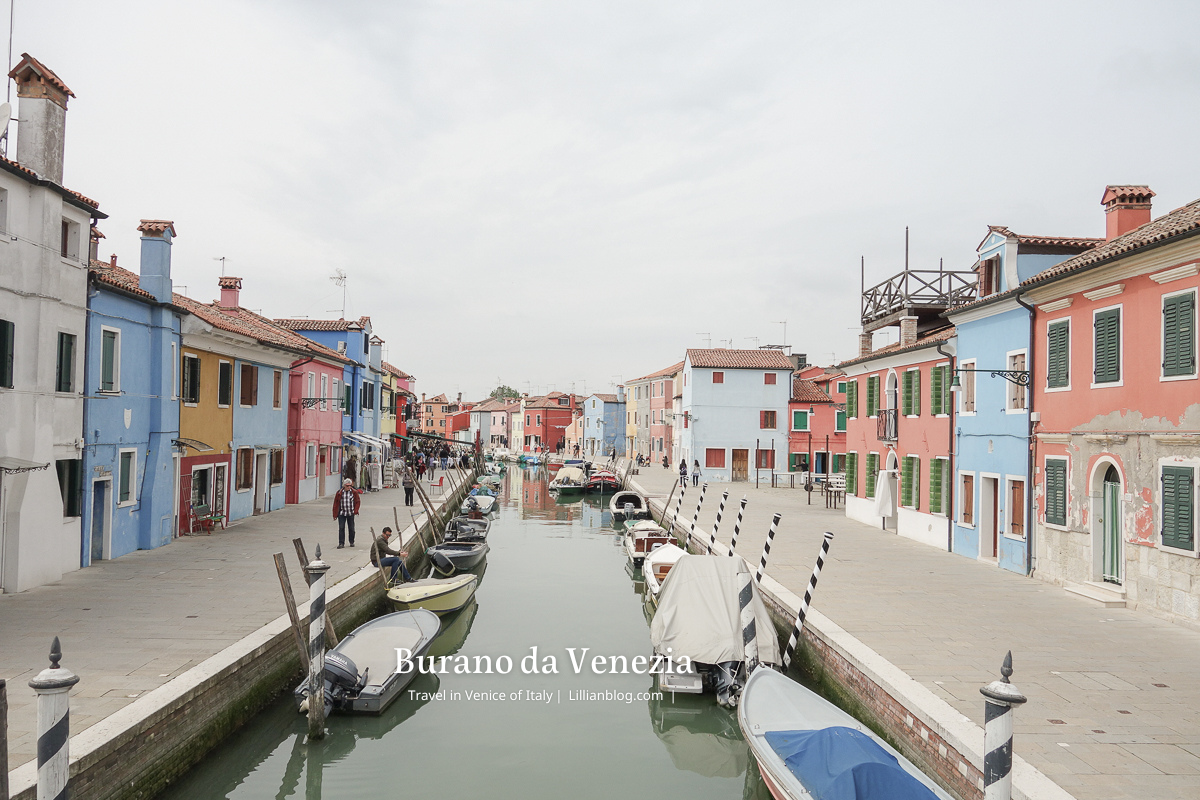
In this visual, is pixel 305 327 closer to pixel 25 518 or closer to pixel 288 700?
pixel 25 518

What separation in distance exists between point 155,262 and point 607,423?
69.5 metres

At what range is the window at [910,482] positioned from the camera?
22750 millimetres

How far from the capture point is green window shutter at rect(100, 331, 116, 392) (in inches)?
623

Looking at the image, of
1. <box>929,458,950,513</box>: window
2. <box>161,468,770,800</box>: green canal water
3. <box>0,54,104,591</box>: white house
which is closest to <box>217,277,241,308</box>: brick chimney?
<box>0,54,104,591</box>: white house

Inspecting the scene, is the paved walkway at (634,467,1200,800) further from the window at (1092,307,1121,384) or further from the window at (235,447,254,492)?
the window at (235,447,254,492)

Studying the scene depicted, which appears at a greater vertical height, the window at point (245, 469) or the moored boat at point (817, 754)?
the window at point (245, 469)

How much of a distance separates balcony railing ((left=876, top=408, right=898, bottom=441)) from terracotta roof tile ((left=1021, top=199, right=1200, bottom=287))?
28.9 ft

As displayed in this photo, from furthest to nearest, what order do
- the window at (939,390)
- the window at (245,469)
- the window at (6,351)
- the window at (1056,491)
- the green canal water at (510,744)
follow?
1. the window at (245,469)
2. the window at (939,390)
3. the window at (1056,491)
4. the window at (6,351)
5. the green canal water at (510,744)

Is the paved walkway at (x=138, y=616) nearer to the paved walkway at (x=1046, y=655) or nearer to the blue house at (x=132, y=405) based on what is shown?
the blue house at (x=132, y=405)

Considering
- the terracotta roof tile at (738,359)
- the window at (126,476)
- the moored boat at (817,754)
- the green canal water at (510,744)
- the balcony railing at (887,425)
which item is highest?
the terracotta roof tile at (738,359)

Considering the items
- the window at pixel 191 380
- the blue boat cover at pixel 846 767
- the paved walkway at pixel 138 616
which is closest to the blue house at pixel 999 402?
the blue boat cover at pixel 846 767

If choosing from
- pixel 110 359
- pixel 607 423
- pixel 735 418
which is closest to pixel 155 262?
pixel 110 359

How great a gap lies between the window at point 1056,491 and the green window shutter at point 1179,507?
2.77 meters

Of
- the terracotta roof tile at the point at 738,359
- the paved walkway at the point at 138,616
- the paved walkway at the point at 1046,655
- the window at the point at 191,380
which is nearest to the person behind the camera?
the paved walkway at the point at 1046,655
